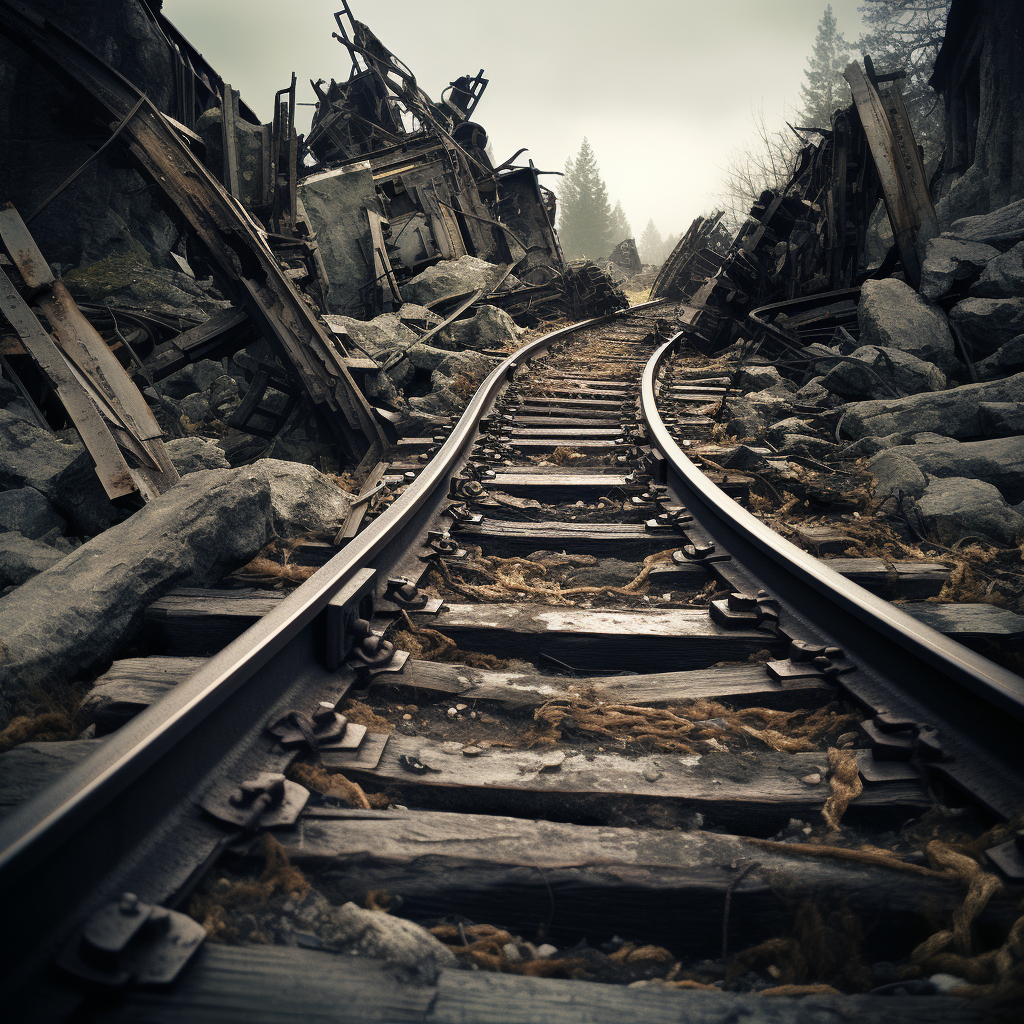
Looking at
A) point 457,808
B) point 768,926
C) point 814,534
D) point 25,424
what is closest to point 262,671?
point 457,808

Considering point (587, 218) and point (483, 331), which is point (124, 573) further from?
point (587, 218)

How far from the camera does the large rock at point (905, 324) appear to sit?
20.7 ft

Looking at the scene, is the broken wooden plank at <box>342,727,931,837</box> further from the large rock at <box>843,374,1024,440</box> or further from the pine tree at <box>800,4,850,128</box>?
the pine tree at <box>800,4,850,128</box>

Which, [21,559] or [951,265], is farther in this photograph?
[951,265]

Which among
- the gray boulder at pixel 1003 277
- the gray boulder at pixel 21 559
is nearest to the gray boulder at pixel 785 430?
the gray boulder at pixel 1003 277

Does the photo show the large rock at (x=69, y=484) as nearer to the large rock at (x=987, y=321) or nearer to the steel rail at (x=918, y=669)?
the steel rail at (x=918, y=669)

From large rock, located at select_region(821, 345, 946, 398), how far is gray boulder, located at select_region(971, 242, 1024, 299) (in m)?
1.36

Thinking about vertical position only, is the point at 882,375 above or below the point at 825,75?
below

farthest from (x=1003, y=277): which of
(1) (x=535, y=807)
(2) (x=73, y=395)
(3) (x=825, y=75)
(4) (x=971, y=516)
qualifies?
(3) (x=825, y=75)

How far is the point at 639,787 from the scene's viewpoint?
1432mm

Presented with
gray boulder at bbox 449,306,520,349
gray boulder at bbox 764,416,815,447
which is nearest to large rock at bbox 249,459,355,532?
gray boulder at bbox 764,416,815,447

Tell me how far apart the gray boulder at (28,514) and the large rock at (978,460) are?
4706 mm

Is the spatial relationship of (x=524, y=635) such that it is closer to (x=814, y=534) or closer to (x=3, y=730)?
(x=3, y=730)

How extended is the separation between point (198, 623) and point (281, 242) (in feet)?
17.7
